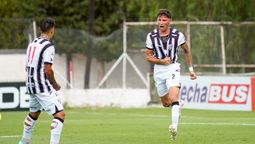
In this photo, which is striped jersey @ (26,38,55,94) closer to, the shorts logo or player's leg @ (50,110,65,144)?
player's leg @ (50,110,65,144)

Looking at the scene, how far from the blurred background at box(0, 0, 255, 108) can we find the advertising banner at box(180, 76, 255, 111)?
5.41 feet

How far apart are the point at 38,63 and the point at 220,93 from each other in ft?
51.0

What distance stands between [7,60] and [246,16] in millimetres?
11369

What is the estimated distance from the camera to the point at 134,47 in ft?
115

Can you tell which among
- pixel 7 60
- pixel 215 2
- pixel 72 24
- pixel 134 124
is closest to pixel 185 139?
pixel 134 124

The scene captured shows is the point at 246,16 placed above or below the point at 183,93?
above

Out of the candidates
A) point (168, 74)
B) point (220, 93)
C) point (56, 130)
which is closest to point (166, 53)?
point (168, 74)

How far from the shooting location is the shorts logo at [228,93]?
94.9 ft

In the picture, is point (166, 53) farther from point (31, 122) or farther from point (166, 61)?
point (31, 122)

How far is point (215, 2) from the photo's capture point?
38.3 m

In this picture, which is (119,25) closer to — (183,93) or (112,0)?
(112,0)

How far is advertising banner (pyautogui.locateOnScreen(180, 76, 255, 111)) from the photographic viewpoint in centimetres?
2880

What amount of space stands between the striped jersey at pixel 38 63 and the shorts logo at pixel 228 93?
48.2 ft

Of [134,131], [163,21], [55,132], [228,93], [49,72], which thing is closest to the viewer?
[55,132]
